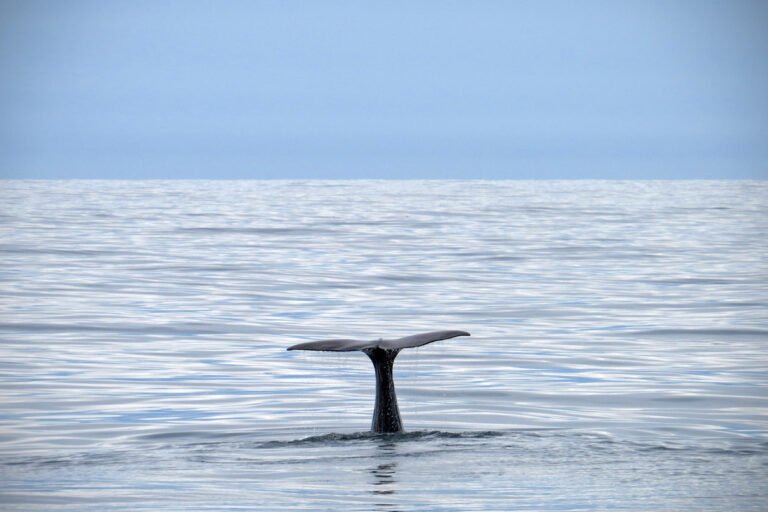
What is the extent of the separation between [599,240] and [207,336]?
25530mm

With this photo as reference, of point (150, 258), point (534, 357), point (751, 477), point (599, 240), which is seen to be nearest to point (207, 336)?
point (534, 357)

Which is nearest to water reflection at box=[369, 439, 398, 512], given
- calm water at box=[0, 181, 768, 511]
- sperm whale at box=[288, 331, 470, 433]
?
calm water at box=[0, 181, 768, 511]

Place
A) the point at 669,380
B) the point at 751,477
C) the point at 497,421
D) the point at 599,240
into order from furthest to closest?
the point at 599,240 < the point at 669,380 < the point at 497,421 < the point at 751,477

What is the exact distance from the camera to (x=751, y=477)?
29.3 ft

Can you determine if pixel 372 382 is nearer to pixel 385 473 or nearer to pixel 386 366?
pixel 386 366

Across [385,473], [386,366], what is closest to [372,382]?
[386,366]

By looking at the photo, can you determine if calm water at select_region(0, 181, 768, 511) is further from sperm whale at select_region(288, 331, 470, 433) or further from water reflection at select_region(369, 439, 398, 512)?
sperm whale at select_region(288, 331, 470, 433)

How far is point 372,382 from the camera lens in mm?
14195

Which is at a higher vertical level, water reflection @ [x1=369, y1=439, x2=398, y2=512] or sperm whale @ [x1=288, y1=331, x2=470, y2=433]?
sperm whale @ [x1=288, y1=331, x2=470, y2=433]

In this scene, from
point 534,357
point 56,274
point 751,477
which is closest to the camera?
point 751,477

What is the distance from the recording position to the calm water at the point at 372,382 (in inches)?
345

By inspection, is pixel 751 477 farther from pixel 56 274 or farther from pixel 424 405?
pixel 56 274

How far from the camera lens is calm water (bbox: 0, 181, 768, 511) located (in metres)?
8.76

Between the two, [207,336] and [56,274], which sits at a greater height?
[56,274]
